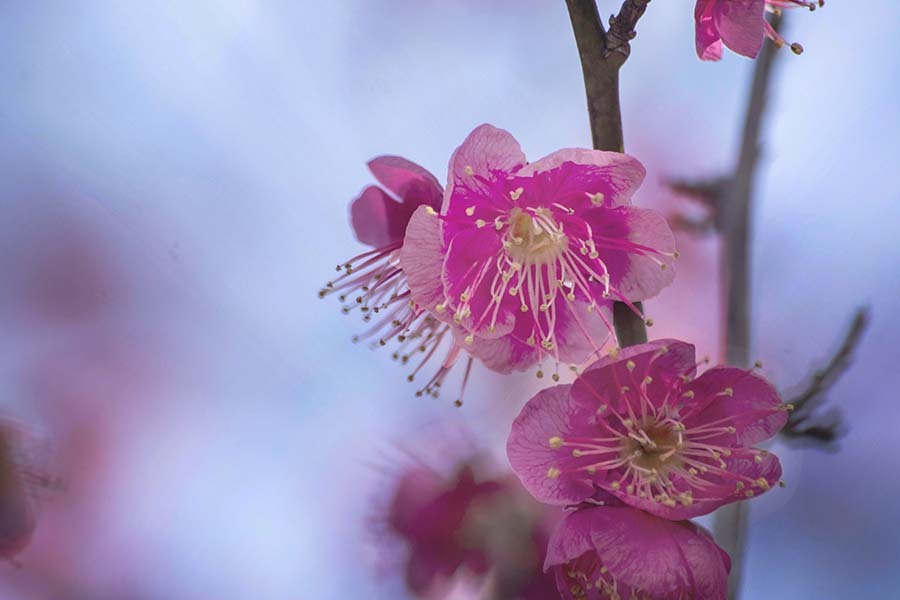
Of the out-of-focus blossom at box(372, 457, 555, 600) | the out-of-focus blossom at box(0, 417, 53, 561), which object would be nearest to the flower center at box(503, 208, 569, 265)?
the out-of-focus blossom at box(372, 457, 555, 600)

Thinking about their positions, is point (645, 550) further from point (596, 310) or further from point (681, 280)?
point (681, 280)

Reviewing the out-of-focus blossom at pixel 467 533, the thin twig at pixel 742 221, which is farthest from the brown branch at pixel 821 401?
the out-of-focus blossom at pixel 467 533

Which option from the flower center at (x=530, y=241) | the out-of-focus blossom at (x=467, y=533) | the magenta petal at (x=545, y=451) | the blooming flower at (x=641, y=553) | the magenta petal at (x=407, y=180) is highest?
the magenta petal at (x=407, y=180)

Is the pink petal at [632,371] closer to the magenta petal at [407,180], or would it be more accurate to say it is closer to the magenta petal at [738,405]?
the magenta petal at [738,405]

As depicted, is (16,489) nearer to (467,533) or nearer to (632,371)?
(467,533)

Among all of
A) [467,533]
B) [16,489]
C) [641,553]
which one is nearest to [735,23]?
[641,553]

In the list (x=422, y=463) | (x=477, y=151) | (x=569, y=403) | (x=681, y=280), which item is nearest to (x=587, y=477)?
(x=569, y=403)
